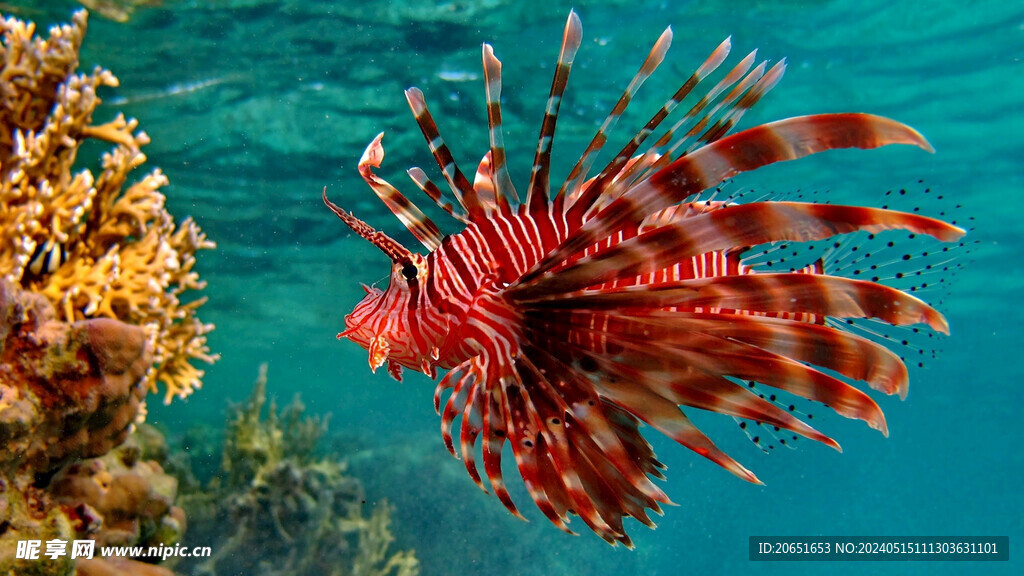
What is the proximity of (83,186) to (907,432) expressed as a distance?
6102 cm

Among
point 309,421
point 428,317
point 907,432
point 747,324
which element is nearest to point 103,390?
point 428,317

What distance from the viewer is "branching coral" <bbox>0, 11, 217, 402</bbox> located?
3.00m

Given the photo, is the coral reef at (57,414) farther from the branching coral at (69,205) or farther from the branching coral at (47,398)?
the branching coral at (69,205)

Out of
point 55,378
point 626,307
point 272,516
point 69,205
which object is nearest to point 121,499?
point 55,378

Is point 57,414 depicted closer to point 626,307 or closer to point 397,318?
point 397,318

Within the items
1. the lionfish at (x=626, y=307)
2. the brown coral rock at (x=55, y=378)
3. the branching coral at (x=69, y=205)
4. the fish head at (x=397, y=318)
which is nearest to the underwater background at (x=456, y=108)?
the lionfish at (x=626, y=307)

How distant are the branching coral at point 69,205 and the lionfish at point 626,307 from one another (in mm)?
2042

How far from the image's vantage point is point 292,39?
9.74m

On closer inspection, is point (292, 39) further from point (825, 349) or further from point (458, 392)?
point (825, 349)

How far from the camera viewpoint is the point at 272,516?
771cm

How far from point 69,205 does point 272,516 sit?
5.76 metres

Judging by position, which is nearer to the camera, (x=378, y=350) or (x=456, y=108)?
(x=378, y=350)

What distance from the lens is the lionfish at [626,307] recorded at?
1490mm

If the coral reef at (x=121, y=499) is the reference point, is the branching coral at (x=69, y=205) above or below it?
above
